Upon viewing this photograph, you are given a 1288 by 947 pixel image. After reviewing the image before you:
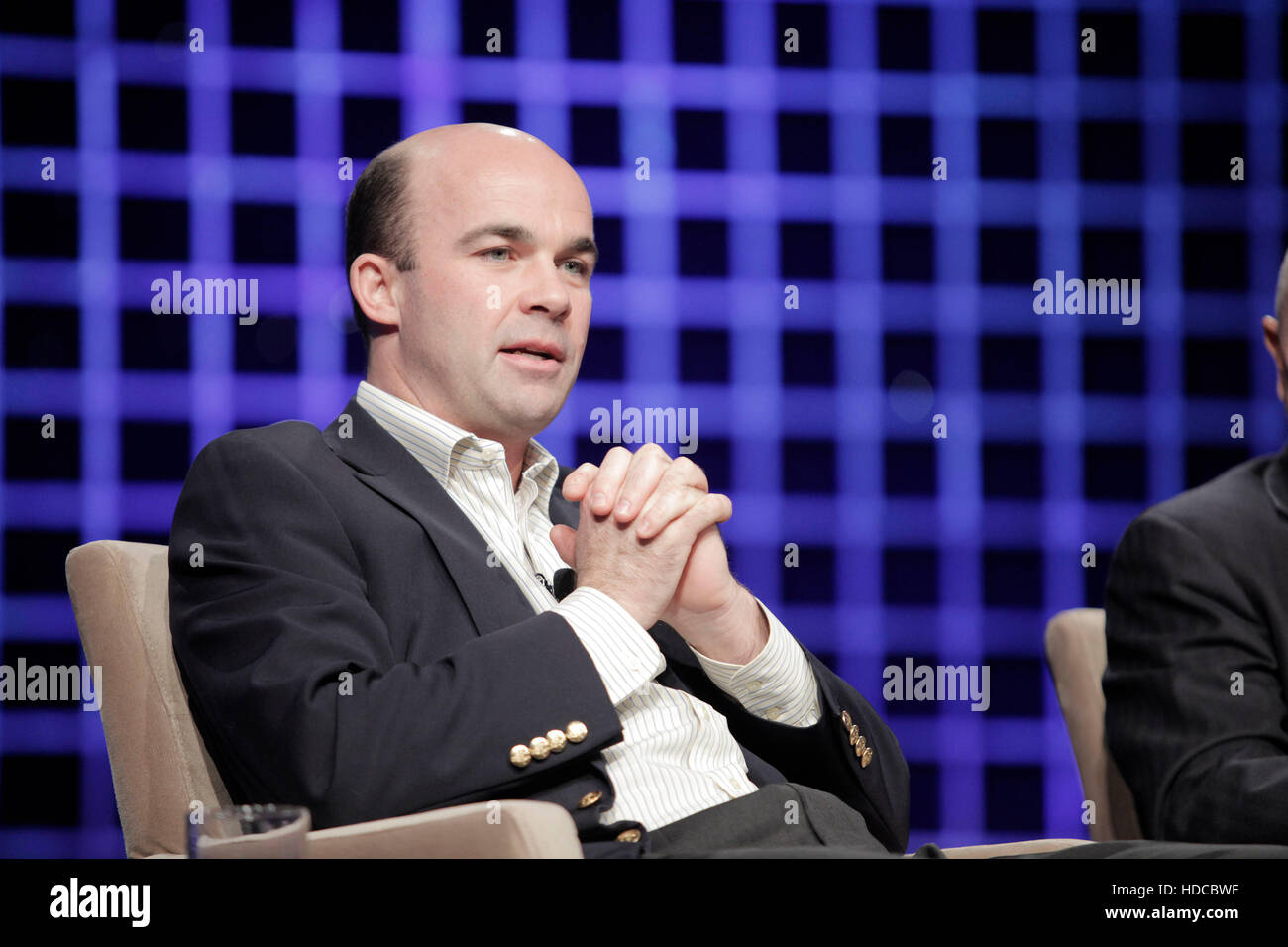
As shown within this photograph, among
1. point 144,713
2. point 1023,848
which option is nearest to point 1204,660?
point 1023,848

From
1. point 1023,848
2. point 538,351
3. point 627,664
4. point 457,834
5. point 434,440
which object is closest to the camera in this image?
point 457,834

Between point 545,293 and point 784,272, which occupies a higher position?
point 784,272

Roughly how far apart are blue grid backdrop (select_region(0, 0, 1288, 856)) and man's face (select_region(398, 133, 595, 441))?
1.83 meters

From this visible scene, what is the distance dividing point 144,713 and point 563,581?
0.60 metres

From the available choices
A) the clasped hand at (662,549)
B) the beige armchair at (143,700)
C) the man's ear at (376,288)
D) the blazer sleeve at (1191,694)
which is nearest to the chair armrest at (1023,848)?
the beige armchair at (143,700)

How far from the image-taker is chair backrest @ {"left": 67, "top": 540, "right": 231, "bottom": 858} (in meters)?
1.70

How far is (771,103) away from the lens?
4.14m

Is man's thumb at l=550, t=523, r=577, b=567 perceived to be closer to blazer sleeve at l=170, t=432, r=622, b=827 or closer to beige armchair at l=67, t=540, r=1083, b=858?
blazer sleeve at l=170, t=432, r=622, b=827

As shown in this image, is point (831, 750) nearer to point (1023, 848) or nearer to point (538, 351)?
point (1023, 848)

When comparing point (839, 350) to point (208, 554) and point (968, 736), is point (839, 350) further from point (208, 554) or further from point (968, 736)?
point (208, 554)

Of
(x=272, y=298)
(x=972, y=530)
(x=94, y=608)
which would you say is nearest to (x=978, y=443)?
(x=972, y=530)

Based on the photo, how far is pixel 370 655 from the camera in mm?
1557

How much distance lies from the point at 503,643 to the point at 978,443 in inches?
114

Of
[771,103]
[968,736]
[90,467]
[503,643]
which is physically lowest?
[968,736]
